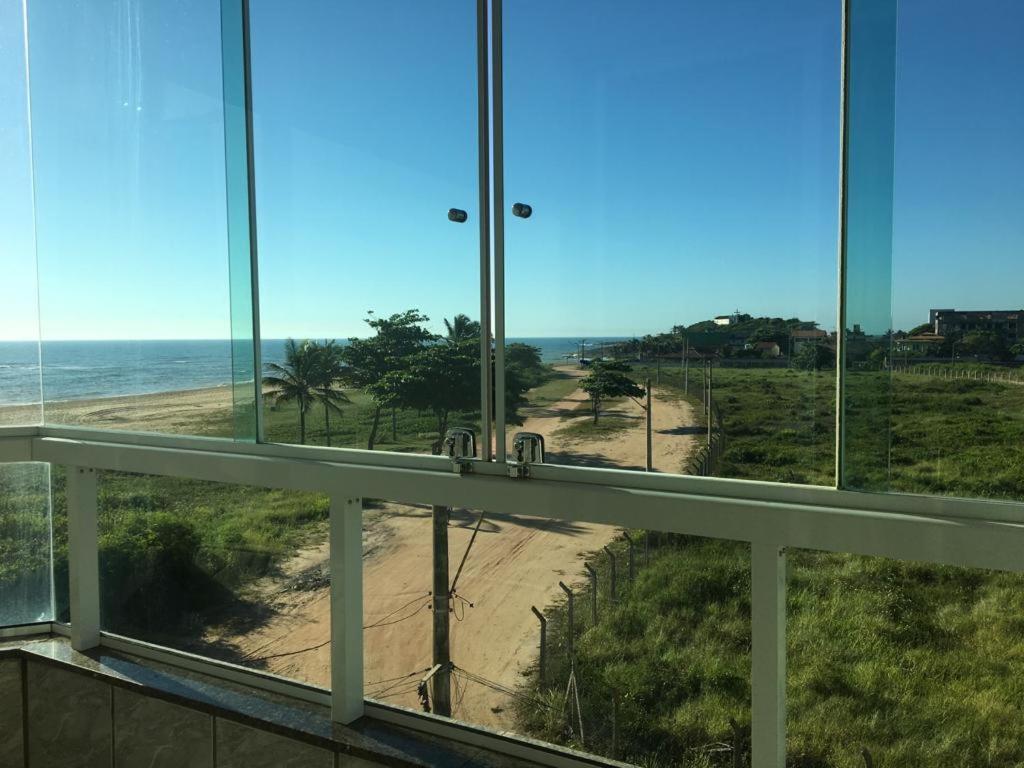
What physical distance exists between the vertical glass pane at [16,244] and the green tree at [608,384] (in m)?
1.84

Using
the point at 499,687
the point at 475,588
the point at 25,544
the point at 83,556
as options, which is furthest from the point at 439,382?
the point at 25,544

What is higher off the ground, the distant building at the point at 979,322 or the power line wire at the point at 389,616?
the distant building at the point at 979,322

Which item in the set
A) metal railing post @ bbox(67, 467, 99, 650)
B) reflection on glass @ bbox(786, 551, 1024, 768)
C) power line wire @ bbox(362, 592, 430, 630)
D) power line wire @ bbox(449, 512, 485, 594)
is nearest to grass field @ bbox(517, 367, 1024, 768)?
reflection on glass @ bbox(786, 551, 1024, 768)

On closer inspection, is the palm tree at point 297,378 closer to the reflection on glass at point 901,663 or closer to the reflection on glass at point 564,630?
the reflection on glass at point 564,630

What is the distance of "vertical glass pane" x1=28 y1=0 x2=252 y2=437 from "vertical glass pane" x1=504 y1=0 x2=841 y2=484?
3.02 feet

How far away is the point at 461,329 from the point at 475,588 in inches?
25.5

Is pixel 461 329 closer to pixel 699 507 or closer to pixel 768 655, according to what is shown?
pixel 699 507

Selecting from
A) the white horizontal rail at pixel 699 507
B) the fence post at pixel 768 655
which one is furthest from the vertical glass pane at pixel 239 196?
the fence post at pixel 768 655

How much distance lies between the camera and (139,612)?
244 centimetres

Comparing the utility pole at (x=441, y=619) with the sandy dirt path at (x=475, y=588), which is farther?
the utility pole at (x=441, y=619)

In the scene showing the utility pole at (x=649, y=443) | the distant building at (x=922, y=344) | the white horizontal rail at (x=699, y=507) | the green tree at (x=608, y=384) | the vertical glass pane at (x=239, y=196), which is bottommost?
the white horizontal rail at (x=699, y=507)

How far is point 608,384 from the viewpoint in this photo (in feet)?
5.49

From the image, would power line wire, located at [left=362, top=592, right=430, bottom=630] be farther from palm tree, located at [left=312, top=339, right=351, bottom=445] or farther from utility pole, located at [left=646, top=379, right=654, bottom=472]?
utility pole, located at [left=646, top=379, right=654, bottom=472]

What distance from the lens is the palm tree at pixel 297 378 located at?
78.6 inches
